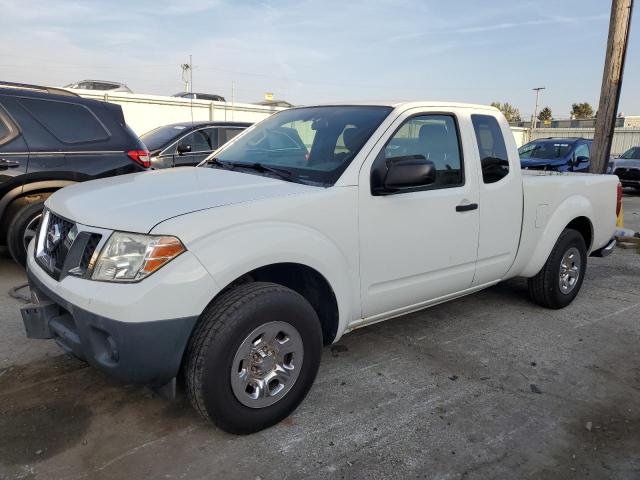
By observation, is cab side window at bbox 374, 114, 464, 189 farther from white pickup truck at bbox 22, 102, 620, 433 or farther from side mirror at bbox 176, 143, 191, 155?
side mirror at bbox 176, 143, 191, 155

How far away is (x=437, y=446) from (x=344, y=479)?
0.57m

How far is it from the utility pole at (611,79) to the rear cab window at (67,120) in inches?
291

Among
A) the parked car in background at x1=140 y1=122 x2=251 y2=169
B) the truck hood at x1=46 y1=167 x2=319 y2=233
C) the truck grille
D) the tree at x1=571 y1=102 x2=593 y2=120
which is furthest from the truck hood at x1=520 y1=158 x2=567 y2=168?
the tree at x1=571 y1=102 x2=593 y2=120

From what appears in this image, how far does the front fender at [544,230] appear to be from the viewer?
4.41m

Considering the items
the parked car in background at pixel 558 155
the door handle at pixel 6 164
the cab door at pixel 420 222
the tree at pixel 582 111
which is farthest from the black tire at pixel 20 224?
the tree at pixel 582 111

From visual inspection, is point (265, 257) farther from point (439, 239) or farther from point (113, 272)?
point (439, 239)

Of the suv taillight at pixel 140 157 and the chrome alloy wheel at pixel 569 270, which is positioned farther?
the suv taillight at pixel 140 157

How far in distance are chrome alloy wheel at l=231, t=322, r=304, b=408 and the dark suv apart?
3568 mm

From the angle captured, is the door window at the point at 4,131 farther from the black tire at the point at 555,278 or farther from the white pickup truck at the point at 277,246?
the black tire at the point at 555,278

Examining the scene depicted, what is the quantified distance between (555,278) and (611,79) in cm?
513

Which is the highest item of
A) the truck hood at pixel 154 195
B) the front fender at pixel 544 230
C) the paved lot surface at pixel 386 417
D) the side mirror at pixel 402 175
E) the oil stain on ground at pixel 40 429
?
the side mirror at pixel 402 175

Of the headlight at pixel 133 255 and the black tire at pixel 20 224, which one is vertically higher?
the headlight at pixel 133 255

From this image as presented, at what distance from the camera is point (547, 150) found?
13586 mm

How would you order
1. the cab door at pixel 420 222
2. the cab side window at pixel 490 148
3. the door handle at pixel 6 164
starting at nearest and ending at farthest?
the cab door at pixel 420 222
the cab side window at pixel 490 148
the door handle at pixel 6 164
